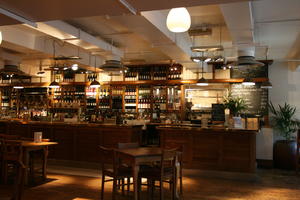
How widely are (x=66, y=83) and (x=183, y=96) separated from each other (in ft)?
16.3

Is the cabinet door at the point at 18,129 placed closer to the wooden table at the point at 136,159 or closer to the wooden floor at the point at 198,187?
the wooden floor at the point at 198,187

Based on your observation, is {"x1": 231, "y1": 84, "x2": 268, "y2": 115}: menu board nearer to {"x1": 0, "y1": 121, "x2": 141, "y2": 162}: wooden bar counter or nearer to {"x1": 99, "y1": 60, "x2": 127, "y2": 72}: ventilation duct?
{"x1": 0, "y1": 121, "x2": 141, "y2": 162}: wooden bar counter

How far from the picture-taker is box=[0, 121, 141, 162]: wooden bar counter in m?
7.34

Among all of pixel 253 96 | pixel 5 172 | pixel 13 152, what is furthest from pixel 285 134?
pixel 5 172

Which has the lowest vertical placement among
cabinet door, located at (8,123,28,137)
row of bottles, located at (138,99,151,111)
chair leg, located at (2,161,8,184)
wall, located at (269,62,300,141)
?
chair leg, located at (2,161,8,184)

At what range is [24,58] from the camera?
902 centimetres

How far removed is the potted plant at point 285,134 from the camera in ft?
27.7

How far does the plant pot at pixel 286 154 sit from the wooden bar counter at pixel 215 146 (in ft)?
8.19

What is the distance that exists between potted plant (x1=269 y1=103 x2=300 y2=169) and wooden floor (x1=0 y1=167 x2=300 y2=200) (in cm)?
126

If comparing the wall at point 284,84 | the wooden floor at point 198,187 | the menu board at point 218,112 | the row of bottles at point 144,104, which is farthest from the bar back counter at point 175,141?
the wall at point 284,84

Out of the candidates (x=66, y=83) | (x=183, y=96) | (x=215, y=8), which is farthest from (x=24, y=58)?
(x=215, y=8)

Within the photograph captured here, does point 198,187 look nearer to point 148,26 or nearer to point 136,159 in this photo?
point 136,159

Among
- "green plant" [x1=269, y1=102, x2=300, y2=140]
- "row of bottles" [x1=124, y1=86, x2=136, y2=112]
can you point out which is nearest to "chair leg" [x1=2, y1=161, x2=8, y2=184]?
"row of bottles" [x1=124, y1=86, x2=136, y2=112]

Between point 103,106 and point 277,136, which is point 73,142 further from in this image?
point 277,136
